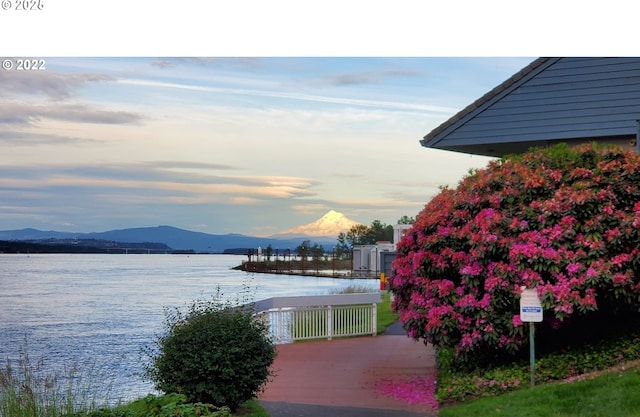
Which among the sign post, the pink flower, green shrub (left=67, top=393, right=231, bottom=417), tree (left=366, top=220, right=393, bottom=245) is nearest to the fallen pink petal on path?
the sign post

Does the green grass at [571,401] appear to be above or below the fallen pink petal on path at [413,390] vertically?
above

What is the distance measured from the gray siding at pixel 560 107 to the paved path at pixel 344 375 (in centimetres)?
471

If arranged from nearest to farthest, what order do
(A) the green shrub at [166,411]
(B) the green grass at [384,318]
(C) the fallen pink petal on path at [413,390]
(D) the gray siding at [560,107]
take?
(A) the green shrub at [166,411] → (C) the fallen pink petal on path at [413,390] → (D) the gray siding at [560,107] → (B) the green grass at [384,318]

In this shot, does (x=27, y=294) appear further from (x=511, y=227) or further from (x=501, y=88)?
(x=511, y=227)

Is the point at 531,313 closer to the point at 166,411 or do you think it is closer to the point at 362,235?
the point at 166,411

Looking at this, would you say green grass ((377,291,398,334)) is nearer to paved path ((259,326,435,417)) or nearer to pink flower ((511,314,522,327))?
paved path ((259,326,435,417))

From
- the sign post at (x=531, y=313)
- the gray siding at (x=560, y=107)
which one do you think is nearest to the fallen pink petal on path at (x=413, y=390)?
the sign post at (x=531, y=313)

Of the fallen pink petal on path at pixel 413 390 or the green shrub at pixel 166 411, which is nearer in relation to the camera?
the green shrub at pixel 166 411

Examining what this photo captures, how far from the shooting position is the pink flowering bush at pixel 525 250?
10.4 metres

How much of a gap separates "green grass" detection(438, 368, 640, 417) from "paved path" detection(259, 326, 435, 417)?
0.77m

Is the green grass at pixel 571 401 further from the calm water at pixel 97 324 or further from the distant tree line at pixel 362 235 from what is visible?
the distant tree line at pixel 362 235
